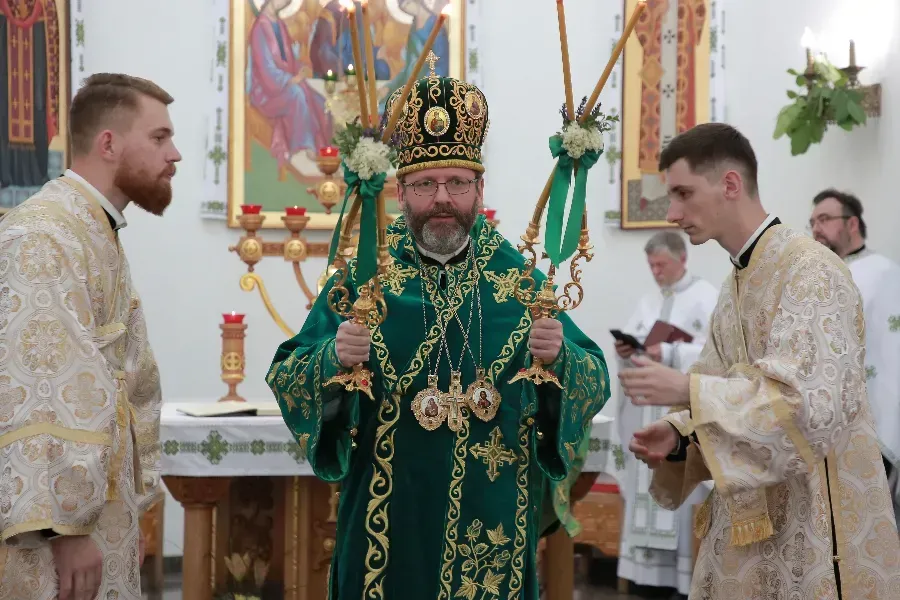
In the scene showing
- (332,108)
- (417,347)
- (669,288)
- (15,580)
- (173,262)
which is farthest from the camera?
(173,262)

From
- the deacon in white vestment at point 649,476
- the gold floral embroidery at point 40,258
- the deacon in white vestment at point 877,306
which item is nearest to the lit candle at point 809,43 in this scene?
the deacon in white vestment at point 877,306

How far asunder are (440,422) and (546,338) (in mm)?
438

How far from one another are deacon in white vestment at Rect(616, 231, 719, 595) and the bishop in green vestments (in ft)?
11.3

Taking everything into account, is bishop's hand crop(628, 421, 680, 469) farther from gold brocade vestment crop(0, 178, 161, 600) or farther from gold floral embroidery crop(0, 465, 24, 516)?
gold floral embroidery crop(0, 465, 24, 516)

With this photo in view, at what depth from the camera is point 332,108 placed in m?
5.30

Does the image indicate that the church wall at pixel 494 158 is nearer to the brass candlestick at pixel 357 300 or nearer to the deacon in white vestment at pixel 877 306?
the deacon in white vestment at pixel 877 306

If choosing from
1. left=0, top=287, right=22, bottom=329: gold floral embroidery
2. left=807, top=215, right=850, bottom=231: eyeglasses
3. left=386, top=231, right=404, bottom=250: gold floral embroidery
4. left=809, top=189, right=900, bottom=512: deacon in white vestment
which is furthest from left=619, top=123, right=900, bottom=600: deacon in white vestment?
left=807, top=215, right=850, bottom=231: eyeglasses

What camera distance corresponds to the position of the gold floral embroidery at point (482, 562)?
10.0 feet

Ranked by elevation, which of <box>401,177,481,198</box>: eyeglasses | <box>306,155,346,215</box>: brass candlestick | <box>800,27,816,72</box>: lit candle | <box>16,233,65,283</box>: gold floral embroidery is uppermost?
<box>800,27,816,72</box>: lit candle

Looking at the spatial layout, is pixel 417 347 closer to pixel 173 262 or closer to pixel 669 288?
pixel 669 288

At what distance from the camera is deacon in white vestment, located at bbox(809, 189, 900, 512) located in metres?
5.58

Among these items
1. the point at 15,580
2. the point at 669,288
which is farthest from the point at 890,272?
the point at 15,580

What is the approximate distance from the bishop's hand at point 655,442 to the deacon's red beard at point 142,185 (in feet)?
5.48

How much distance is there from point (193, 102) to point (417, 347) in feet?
16.5
